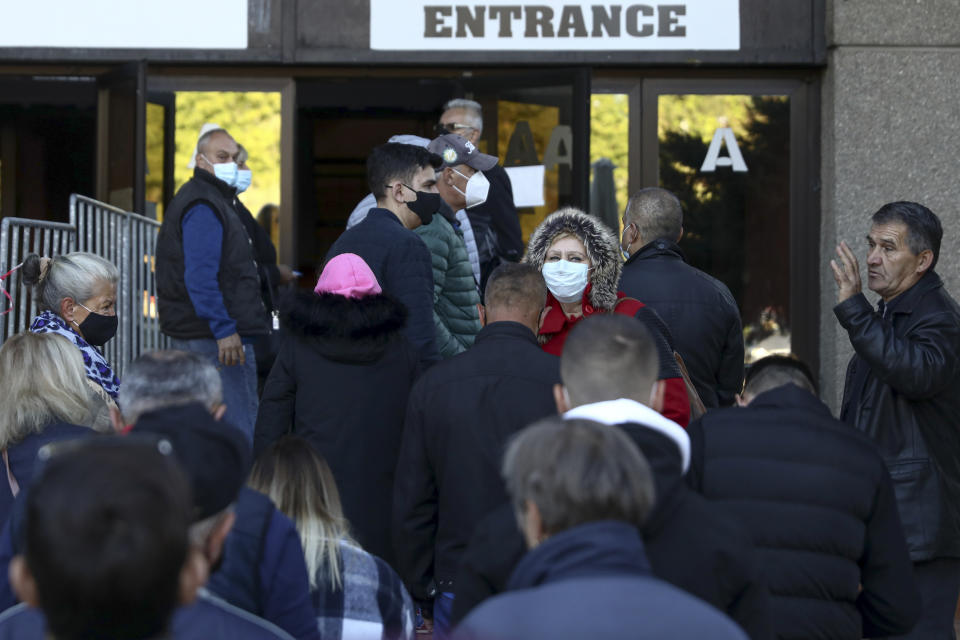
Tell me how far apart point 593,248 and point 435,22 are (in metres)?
4.08

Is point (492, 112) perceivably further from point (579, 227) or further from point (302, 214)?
point (302, 214)

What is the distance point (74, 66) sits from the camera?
9.40 m

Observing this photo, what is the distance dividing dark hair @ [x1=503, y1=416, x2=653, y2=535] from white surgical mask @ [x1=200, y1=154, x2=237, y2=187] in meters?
5.44

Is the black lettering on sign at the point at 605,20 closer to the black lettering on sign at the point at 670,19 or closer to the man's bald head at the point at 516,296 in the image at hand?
the black lettering on sign at the point at 670,19

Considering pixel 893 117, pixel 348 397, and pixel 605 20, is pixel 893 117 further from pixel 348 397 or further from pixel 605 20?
pixel 348 397

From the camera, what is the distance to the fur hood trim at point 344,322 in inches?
204

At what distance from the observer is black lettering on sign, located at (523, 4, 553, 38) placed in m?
9.26

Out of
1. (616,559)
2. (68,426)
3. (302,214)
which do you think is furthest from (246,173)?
(302,214)

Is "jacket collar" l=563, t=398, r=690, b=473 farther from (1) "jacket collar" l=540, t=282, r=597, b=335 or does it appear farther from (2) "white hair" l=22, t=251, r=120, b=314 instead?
(2) "white hair" l=22, t=251, r=120, b=314

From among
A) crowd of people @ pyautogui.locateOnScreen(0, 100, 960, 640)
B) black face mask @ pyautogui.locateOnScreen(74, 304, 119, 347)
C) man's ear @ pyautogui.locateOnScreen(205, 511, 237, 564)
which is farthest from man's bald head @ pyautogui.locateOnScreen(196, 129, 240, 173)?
man's ear @ pyautogui.locateOnScreen(205, 511, 237, 564)

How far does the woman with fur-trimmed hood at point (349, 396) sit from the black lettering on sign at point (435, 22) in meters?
4.36

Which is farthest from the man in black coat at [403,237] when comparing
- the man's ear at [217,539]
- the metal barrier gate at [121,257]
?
the man's ear at [217,539]

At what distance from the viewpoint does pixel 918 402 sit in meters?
5.25

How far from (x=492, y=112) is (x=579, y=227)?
155 inches
